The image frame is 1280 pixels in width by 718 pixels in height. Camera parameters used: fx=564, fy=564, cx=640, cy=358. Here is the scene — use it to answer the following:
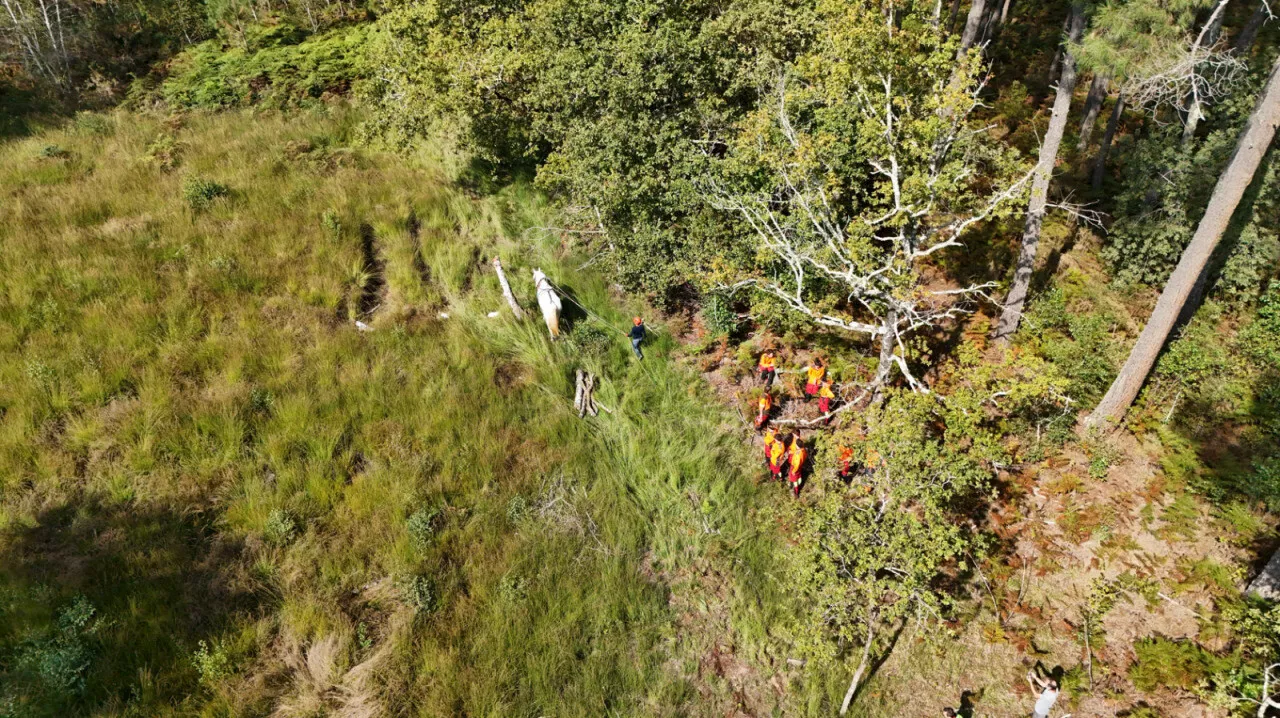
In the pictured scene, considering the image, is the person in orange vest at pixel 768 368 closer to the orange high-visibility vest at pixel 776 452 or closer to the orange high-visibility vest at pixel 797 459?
the orange high-visibility vest at pixel 776 452

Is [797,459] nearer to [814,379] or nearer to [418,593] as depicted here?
[814,379]

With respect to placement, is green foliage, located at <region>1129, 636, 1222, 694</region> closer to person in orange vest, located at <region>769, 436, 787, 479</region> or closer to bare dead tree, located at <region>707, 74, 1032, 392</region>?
bare dead tree, located at <region>707, 74, 1032, 392</region>

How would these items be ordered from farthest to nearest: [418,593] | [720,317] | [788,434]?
[720,317], [788,434], [418,593]

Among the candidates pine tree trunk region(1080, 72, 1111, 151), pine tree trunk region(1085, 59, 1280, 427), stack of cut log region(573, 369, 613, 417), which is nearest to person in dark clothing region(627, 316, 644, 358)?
stack of cut log region(573, 369, 613, 417)

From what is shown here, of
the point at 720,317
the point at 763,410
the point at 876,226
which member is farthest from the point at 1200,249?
the point at 720,317

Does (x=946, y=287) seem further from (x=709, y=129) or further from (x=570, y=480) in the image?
(x=570, y=480)

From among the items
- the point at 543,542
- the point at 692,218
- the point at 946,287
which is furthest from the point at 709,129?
the point at 543,542
